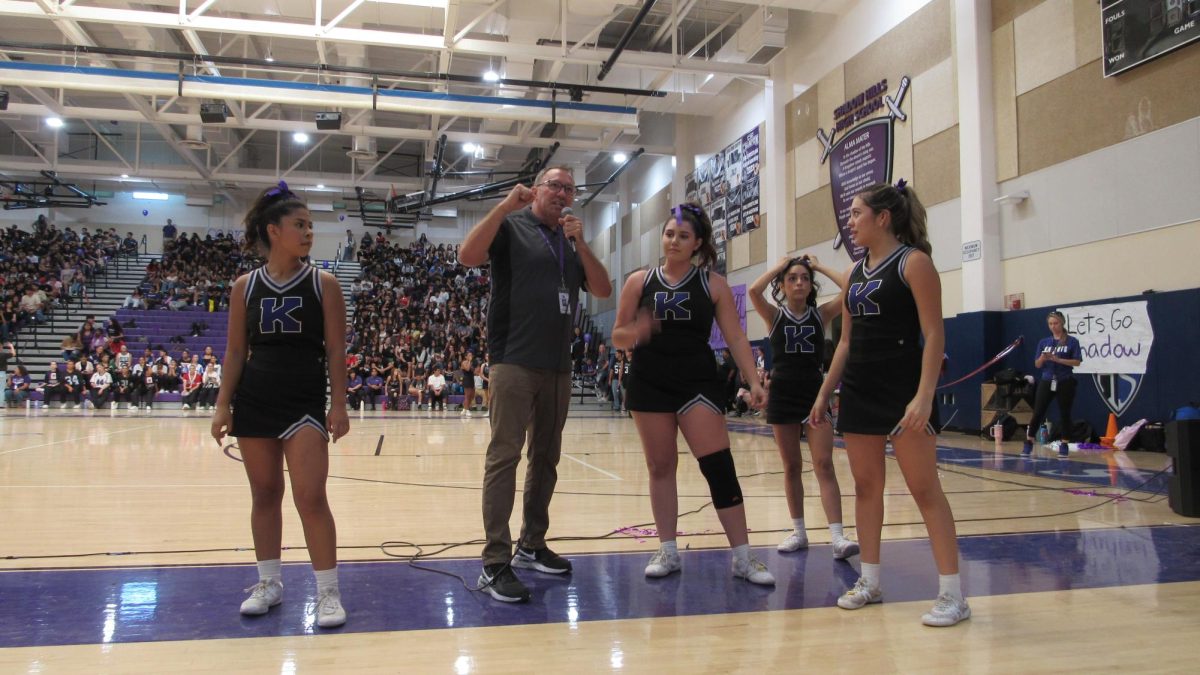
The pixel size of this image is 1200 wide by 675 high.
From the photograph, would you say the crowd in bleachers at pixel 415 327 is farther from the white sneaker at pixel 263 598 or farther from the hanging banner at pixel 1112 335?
the white sneaker at pixel 263 598

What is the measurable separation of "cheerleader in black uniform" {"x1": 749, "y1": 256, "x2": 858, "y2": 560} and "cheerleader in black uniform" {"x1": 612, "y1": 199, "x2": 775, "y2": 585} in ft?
1.82

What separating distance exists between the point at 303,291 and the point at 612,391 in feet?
53.0

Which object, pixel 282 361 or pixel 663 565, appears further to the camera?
pixel 663 565

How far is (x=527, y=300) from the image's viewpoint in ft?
9.91

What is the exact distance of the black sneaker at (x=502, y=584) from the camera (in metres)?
2.68

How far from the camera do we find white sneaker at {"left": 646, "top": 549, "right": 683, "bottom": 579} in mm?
2992

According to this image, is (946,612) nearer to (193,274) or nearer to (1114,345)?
(1114,345)

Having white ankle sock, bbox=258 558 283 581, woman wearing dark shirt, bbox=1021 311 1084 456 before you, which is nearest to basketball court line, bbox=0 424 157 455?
white ankle sock, bbox=258 558 283 581

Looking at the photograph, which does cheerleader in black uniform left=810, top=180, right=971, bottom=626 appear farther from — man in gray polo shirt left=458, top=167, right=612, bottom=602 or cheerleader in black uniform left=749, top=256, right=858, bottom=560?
man in gray polo shirt left=458, top=167, right=612, bottom=602

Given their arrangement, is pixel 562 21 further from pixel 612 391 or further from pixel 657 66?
pixel 612 391

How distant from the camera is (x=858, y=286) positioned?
2.77 meters

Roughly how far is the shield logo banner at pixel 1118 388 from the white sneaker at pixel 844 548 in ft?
24.3

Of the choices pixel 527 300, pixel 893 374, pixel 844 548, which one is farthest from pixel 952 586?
pixel 527 300

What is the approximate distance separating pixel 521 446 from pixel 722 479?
0.80m
